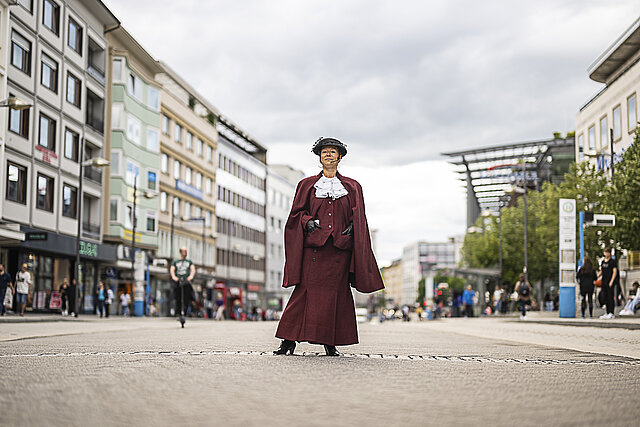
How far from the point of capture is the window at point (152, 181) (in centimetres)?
6175

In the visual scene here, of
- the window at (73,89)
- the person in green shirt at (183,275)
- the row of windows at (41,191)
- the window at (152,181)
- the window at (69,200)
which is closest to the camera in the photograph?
the person in green shirt at (183,275)

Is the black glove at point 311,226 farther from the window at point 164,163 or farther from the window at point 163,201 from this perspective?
the window at point 164,163

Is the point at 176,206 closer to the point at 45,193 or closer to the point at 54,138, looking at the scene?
the point at 54,138

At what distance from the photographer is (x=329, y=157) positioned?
9820 mm

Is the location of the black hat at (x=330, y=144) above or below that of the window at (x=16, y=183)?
below

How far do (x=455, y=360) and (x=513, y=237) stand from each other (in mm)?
63957

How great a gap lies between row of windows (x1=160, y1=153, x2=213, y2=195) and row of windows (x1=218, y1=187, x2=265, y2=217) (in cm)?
393

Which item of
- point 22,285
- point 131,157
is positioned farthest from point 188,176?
point 22,285

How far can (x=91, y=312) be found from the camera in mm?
52406

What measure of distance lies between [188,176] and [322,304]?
6776 centimetres

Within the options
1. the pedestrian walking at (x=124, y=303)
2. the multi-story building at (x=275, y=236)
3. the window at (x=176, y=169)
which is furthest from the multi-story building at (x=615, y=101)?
the multi-story building at (x=275, y=236)

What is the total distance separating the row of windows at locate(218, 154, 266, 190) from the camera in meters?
87.1

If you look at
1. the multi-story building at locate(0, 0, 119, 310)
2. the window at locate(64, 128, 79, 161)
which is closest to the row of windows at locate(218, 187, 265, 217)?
the multi-story building at locate(0, 0, 119, 310)

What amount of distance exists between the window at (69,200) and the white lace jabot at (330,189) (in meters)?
39.5
